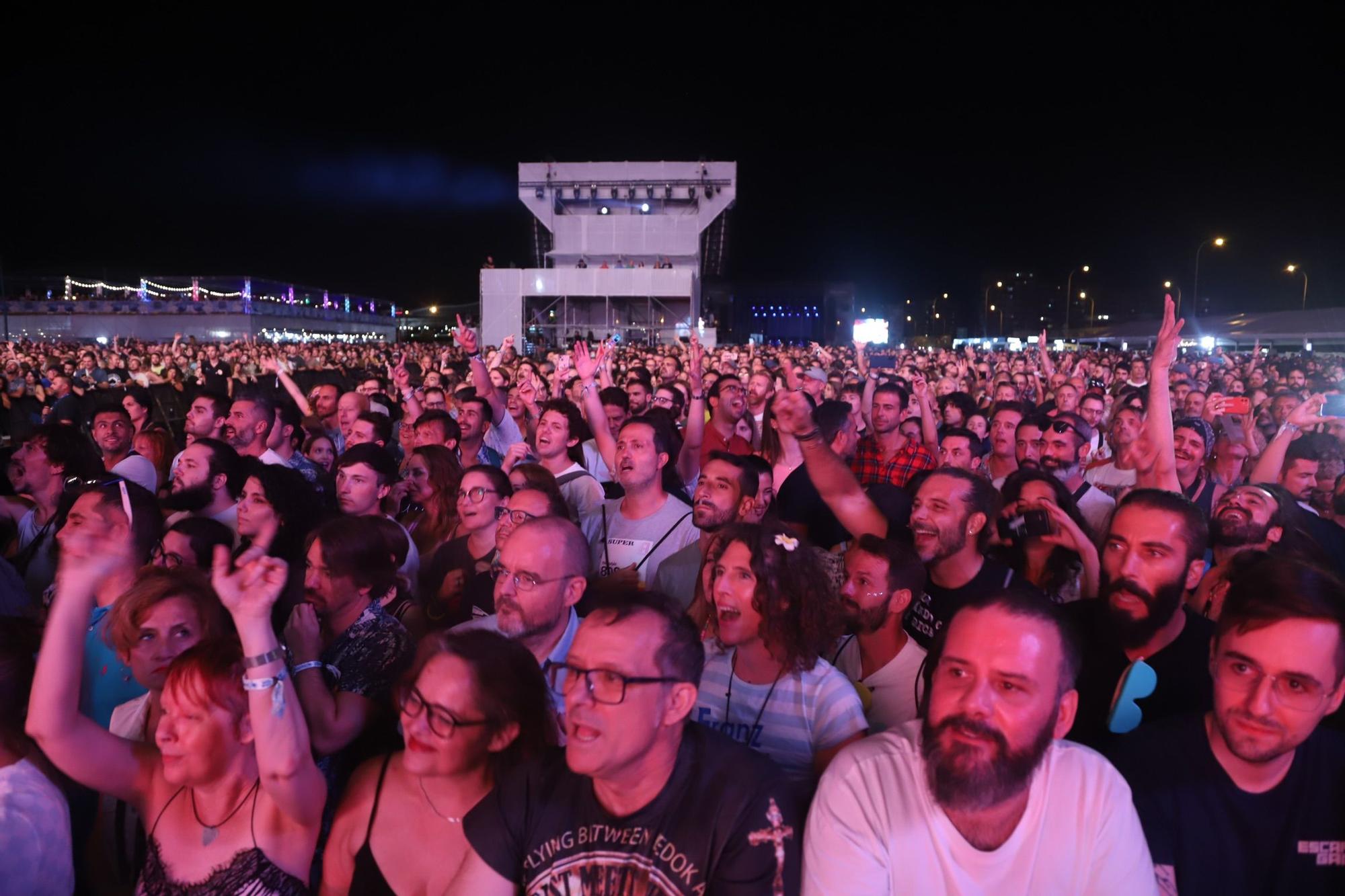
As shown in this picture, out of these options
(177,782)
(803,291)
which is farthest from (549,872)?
(803,291)

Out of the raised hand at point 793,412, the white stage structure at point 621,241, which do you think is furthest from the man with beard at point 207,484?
the white stage structure at point 621,241

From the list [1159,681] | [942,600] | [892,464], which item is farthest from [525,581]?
[892,464]

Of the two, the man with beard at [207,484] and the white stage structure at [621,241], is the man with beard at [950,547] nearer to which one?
the man with beard at [207,484]

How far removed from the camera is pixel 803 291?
3435 inches

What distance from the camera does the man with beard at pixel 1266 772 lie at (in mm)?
2197

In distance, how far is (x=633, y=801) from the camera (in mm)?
2127

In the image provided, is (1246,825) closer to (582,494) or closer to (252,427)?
(582,494)

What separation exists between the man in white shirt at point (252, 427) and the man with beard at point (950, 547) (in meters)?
4.26

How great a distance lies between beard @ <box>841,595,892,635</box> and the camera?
10.8 feet

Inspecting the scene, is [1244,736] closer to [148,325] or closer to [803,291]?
[148,325]

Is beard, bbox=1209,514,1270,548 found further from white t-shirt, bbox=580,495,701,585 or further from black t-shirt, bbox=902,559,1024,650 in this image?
white t-shirt, bbox=580,495,701,585

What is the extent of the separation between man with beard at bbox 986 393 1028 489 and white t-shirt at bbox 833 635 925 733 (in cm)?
356

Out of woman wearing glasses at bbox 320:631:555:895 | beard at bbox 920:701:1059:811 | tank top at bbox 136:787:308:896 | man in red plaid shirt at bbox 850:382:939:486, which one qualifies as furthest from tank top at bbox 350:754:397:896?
man in red plaid shirt at bbox 850:382:939:486

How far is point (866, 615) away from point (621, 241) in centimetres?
4729
